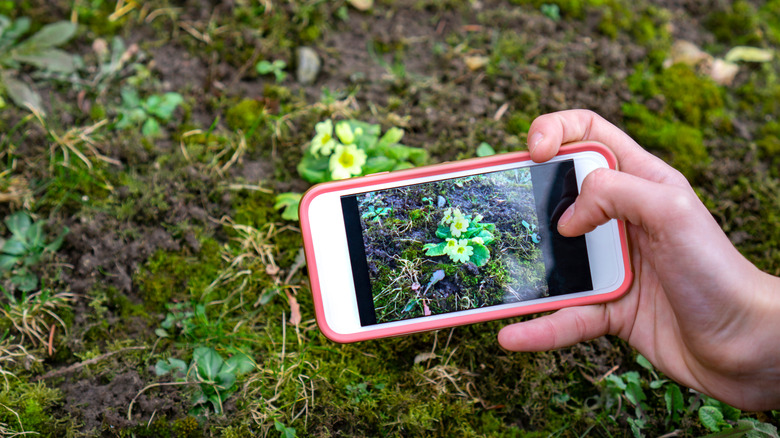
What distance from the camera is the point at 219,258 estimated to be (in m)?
2.80

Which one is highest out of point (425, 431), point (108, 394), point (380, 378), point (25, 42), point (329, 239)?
point (25, 42)

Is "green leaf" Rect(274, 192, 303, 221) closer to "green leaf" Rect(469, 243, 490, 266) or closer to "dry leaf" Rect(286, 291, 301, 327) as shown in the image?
"dry leaf" Rect(286, 291, 301, 327)

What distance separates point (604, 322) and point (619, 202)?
728mm

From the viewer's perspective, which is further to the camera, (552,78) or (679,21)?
(679,21)

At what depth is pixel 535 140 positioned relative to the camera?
2273mm

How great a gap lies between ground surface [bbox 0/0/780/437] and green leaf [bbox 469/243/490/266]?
1.77ft

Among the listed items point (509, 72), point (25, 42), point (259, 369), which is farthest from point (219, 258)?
point (509, 72)

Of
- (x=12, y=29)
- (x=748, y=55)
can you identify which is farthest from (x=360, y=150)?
(x=748, y=55)

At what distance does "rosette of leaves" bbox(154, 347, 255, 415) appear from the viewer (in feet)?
8.07

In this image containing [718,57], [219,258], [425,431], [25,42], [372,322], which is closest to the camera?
[372,322]

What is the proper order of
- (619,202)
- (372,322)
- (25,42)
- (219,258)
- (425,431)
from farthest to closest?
(25,42) < (219,258) < (425,431) < (372,322) < (619,202)

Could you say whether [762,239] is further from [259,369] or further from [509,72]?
[259,369]

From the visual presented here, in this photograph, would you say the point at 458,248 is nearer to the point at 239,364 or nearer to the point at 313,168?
the point at 313,168

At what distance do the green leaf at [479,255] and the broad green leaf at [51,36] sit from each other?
3090mm
